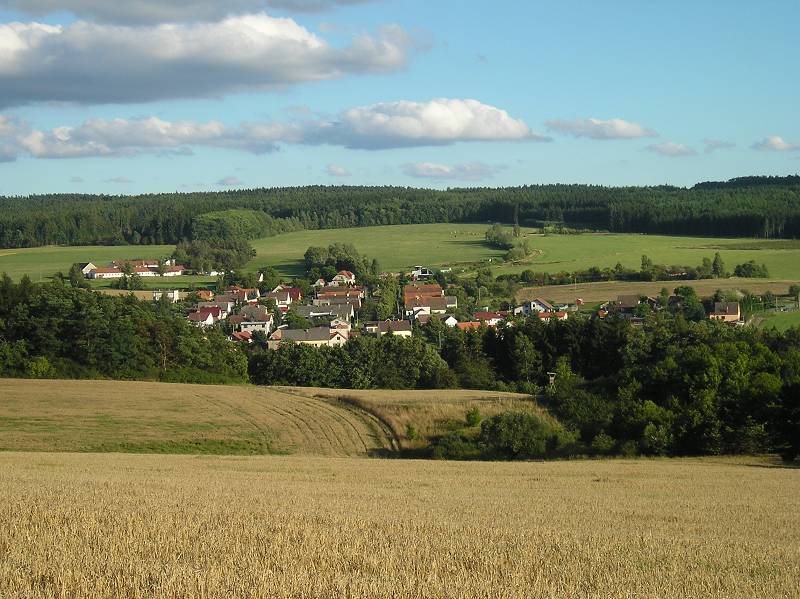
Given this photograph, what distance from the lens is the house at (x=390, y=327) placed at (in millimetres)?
85438

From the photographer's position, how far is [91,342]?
186 feet

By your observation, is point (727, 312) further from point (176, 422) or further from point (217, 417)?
point (176, 422)

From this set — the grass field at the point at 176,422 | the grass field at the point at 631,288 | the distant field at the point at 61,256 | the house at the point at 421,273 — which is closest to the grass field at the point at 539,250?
the house at the point at 421,273

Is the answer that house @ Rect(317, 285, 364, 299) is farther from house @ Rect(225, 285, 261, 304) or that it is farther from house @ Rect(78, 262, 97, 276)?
house @ Rect(78, 262, 97, 276)

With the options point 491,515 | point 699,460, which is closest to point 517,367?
point 699,460

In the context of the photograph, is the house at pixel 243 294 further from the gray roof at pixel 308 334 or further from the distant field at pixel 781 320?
the distant field at pixel 781 320

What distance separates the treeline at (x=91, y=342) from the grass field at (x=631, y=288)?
46.6 metres

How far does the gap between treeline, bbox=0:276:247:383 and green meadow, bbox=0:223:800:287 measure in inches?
2230

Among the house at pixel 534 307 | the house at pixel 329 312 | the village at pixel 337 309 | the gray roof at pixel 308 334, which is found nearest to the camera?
the village at pixel 337 309

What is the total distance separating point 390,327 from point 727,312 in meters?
30.2

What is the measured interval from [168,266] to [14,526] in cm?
12440

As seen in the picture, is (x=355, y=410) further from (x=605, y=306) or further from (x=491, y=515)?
(x=605, y=306)

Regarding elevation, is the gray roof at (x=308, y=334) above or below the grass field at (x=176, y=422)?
below

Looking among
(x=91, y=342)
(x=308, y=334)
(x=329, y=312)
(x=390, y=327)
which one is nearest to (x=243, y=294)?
(x=329, y=312)
